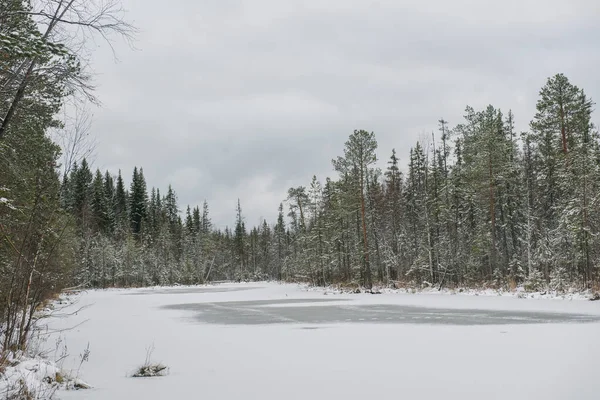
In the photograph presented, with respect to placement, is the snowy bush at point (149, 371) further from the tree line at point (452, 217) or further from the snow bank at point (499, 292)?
the snow bank at point (499, 292)

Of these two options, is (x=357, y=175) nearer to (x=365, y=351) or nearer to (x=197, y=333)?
(x=197, y=333)

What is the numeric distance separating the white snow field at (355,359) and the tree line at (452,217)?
352 cm

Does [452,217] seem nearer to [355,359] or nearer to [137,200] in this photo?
[355,359]

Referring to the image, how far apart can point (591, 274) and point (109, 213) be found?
64.3 meters

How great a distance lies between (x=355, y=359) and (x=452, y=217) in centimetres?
3218

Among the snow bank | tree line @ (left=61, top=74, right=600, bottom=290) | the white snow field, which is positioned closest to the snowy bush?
the white snow field

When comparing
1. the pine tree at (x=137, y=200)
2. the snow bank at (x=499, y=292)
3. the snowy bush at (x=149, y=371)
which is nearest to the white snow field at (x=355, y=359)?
the snowy bush at (x=149, y=371)

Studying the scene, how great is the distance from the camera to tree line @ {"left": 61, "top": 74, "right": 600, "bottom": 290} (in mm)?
25250

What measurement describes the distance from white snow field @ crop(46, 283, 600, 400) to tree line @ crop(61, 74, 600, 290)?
3522 millimetres

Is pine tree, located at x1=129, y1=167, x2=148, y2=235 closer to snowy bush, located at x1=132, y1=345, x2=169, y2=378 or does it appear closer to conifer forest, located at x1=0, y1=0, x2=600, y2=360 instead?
conifer forest, located at x1=0, y1=0, x2=600, y2=360

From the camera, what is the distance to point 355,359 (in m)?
7.40

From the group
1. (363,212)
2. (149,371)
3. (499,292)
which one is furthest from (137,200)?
(149,371)

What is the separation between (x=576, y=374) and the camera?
19.0ft

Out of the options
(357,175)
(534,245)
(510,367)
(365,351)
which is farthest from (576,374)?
(534,245)
